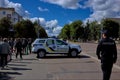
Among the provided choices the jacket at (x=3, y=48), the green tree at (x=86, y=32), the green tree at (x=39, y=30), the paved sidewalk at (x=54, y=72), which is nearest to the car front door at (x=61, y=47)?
the paved sidewalk at (x=54, y=72)

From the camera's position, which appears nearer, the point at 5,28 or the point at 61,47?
the point at 61,47

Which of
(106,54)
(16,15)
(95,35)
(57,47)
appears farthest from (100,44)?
(16,15)

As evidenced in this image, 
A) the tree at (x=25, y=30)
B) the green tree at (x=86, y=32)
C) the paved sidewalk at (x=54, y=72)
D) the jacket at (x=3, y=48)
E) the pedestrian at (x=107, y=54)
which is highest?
the green tree at (x=86, y=32)

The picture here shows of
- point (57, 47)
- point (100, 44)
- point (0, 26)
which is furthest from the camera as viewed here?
point (0, 26)

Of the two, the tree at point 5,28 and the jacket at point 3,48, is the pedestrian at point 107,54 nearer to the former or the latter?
the jacket at point 3,48

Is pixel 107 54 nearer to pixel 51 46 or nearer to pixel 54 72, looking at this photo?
pixel 54 72

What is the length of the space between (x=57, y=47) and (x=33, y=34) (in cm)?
6250

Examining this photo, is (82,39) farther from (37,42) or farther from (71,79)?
(71,79)

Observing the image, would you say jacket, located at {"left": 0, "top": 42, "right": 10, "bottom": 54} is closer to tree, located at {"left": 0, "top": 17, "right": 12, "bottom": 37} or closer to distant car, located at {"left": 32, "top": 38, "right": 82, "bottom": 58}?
distant car, located at {"left": 32, "top": 38, "right": 82, "bottom": 58}

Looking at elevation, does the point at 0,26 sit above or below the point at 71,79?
above

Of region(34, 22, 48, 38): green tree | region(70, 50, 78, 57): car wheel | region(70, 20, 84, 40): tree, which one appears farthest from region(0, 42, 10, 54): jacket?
region(70, 20, 84, 40): tree

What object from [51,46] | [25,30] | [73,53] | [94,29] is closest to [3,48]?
[51,46]

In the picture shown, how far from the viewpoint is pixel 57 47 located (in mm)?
30281

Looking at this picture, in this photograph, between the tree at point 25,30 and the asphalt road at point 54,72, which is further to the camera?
the tree at point 25,30
